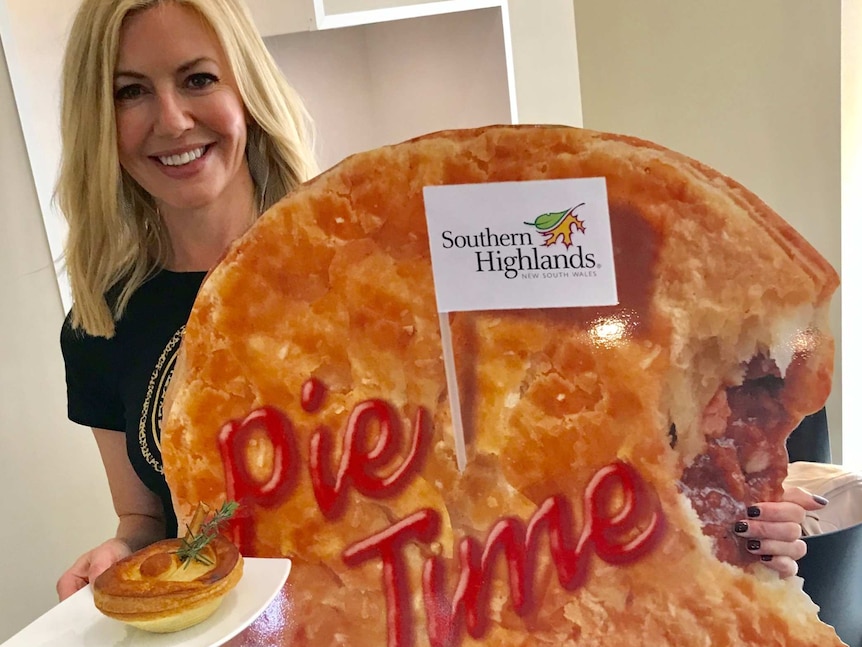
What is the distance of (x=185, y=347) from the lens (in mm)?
698

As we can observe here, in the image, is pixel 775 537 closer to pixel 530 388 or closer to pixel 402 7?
Result: pixel 530 388

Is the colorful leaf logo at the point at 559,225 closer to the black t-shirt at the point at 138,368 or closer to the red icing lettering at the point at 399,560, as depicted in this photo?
the red icing lettering at the point at 399,560

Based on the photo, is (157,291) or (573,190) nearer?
(573,190)

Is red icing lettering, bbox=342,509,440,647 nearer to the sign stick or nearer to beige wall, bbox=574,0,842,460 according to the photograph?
the sign stick

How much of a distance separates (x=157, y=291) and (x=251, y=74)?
26 cm

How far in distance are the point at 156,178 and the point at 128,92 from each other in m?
0.08

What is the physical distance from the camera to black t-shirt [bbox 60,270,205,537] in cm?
80

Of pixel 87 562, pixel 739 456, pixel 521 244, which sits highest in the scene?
pixel 521 244

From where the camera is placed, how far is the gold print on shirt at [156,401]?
78cm

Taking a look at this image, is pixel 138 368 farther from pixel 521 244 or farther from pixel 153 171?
pixel 521 244

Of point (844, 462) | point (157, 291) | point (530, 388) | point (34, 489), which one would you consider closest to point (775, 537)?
point (844, 462)

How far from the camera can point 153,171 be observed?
2.41 feet

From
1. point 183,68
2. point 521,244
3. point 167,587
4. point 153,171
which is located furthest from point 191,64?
point 167,587

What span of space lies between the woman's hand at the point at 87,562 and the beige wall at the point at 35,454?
28 cm
